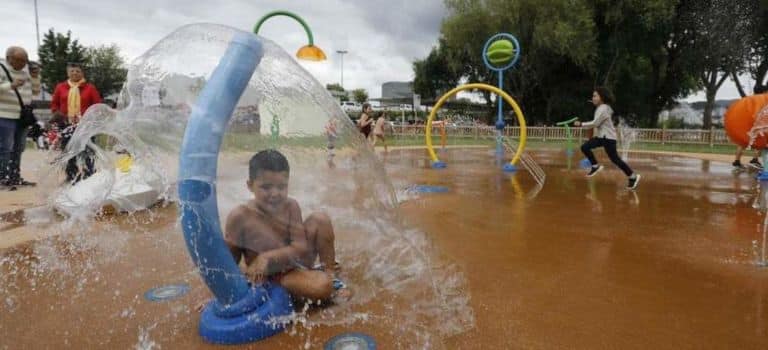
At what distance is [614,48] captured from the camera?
1154 inches

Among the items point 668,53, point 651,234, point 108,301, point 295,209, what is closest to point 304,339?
point 295,209

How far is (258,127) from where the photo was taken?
99.5 inches

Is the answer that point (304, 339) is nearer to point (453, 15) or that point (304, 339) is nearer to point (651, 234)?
point (651, 234)

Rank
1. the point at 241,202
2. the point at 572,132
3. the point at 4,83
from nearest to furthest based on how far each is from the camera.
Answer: the point at 241,202 → the point at 4,83 → the point at 572,132

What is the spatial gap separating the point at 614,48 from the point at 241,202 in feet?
105

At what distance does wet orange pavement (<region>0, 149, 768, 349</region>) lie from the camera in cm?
243

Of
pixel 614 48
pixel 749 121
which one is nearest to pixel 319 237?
pixel 749 121

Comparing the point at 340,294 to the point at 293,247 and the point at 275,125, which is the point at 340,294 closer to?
the point at 293,247

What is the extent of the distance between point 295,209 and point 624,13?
100 ft

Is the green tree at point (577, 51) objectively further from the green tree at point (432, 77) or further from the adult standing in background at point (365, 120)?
the adult standing in background at point (365, 120)

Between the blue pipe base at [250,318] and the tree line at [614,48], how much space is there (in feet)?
91.0

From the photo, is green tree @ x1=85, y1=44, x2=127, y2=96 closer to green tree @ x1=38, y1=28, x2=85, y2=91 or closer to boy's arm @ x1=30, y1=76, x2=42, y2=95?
green tree @ x1=38, y1=28, x2=85, y2=91

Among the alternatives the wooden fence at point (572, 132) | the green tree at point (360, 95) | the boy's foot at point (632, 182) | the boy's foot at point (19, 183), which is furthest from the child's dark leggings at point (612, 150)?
the green tree at point (360, 95)

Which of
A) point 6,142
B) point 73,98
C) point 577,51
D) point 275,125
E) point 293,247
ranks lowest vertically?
point 293,247
